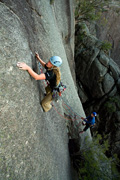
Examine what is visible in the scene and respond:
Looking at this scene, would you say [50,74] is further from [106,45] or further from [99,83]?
[106,45]

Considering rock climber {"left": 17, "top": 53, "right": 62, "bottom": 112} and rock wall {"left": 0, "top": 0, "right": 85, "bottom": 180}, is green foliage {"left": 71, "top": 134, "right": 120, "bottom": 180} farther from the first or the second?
rock climber {"left": 17, "top": 53, "right": 62, "bottom": 112}

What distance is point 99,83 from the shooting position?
50.6 feet

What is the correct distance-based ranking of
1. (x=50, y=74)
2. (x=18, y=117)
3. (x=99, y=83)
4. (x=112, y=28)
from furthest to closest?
1. (x=112, y=28)
2. (x=99, y=83)
3. (x=50, y=74)
4. (x=18, y=117)

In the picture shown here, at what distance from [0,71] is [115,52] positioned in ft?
84.5

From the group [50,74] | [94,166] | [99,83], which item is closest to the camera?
[50,74]

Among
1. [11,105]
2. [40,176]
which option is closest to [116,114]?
[40,176]

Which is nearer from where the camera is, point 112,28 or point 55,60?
point 55,60

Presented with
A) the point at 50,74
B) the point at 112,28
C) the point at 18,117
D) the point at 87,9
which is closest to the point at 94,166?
the point at 18,117

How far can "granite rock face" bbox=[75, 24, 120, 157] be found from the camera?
575 inches

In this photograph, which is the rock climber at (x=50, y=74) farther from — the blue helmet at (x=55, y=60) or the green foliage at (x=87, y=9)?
the green foliage at (x=87, y=9)

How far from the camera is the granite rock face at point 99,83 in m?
14.6

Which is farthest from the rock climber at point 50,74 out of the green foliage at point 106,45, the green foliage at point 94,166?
the green foliage at point 106,45

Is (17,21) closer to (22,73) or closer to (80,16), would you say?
(22,73)

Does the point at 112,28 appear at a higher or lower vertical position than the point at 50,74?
higher
